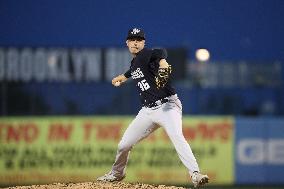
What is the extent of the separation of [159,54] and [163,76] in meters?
0.47

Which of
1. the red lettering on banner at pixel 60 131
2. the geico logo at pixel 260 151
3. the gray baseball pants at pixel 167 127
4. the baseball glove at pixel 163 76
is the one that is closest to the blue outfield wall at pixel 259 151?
the geico logo at pixel 260 151

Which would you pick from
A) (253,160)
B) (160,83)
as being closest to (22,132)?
(253,160)

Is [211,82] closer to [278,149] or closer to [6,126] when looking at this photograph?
[278,149]

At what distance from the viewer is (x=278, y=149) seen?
47.3ft

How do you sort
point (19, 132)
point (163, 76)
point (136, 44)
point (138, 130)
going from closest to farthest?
point (163, 76)
point (136, 44)
point (138, 130)
point (19, 132)

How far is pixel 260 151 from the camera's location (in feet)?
47.9

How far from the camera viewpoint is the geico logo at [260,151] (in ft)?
47.4

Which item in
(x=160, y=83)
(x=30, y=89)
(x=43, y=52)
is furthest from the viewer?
(x=43, y=52)

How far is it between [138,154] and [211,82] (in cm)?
194

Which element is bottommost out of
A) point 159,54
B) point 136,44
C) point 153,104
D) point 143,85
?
point 153,104

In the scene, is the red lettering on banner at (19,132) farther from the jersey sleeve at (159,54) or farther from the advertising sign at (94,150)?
the jersey sleeve at (159,54)

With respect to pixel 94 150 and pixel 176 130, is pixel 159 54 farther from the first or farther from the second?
pixel 94 150

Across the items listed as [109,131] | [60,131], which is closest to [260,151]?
[109,131]

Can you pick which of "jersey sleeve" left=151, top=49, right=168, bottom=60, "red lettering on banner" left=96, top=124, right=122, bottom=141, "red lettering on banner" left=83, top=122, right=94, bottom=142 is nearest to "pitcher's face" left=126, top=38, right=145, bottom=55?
"jersey sleeve" left=151, top=49, right=168, bottom=60
